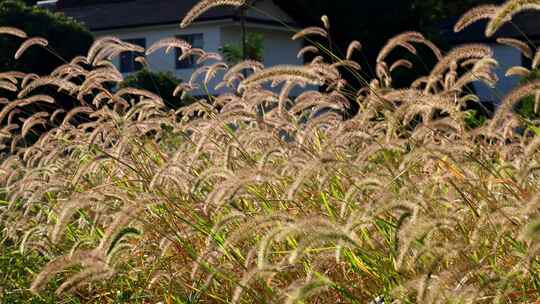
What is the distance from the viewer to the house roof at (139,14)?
110 ft

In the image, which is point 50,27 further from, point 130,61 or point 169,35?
point 130,61

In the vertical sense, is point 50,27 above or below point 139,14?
above

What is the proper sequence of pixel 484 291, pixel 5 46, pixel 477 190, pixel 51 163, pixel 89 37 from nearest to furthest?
pixel 484 291
pixel 477 190
pixel 51 163
pixel 5 46
pixel 89 37

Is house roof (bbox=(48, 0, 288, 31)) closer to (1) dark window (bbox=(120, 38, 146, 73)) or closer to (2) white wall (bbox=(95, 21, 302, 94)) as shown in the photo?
A: (2) white wall (bbox=(95, 21, 302, 94))

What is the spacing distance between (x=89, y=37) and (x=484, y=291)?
2488cm

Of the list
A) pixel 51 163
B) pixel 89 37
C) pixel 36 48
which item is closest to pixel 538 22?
pixel 89 37

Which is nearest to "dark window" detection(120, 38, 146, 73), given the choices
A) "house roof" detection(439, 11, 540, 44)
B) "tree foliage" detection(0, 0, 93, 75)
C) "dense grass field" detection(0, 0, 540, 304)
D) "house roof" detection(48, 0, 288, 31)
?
"house roof" detection(48, 0, 288, 31)

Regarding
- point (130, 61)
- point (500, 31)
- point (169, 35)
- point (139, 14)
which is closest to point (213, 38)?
point (169, 35)

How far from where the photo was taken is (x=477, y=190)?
4008 mm

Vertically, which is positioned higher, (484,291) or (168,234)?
(484,291)

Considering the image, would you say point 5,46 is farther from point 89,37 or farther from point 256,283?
point 256,283

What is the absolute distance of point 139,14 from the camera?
3588 centimetres

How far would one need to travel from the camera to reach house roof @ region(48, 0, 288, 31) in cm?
3366

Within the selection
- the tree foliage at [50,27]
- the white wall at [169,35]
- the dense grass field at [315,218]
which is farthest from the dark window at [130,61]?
the dense grass field at [315,218]
